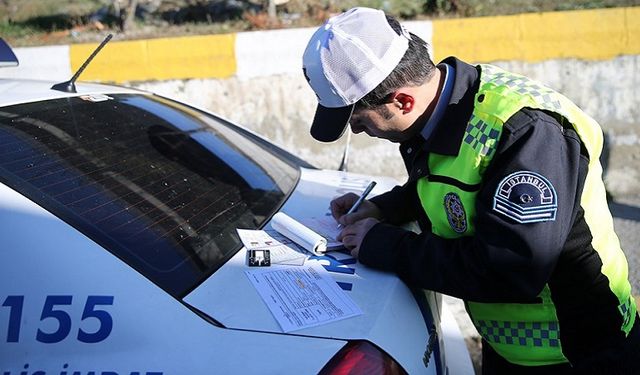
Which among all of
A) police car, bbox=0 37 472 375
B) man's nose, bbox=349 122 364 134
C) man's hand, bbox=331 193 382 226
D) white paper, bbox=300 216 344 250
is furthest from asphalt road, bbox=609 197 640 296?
man's nose, bbox=349 122 364 134

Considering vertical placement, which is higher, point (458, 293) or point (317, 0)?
point (317, 0)

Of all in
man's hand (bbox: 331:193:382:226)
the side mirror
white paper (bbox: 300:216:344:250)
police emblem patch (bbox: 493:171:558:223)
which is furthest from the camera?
the side mirror

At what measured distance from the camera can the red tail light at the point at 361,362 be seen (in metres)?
1.39

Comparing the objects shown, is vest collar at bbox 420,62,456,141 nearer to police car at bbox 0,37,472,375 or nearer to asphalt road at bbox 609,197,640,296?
police car at bbox 0,37,472,375

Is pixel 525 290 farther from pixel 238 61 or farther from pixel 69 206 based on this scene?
pixel 238 61

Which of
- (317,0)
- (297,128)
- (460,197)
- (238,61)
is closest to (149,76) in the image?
(238,61)

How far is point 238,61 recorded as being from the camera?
5078 mm

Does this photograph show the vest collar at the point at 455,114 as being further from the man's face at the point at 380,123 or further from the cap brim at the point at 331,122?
the cap brim at the point at 331,122

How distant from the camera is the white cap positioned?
5.02ft

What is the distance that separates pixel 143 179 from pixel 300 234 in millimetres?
532

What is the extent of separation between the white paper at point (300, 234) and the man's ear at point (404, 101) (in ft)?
1.59

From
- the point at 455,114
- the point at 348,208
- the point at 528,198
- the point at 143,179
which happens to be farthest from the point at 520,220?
the point at 143,179

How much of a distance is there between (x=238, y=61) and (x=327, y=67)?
12.0 ft

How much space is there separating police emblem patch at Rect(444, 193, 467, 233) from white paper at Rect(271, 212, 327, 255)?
421 mm
